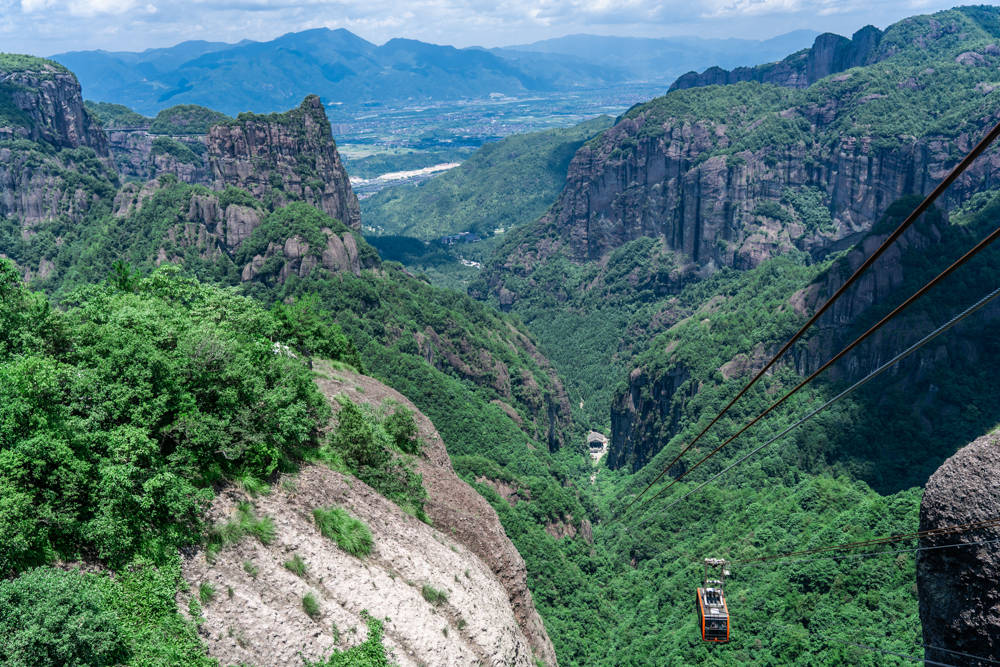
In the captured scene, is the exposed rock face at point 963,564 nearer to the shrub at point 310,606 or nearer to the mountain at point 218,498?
the mountain at point 218,498

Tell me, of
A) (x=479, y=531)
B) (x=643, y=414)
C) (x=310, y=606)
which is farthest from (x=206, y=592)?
(x=643, y=414)

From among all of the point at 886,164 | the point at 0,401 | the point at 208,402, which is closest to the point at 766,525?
the point at 208,402

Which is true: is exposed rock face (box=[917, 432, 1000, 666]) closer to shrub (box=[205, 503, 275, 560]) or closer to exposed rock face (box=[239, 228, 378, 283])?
shrub (box=[205, 503, 275, 560])

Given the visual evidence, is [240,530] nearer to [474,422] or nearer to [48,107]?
[474,422]

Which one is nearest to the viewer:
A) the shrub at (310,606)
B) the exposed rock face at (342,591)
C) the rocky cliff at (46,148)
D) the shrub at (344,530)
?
the exposed rock face at (342,591)

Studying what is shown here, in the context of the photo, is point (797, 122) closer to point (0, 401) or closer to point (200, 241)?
point (200, 241)

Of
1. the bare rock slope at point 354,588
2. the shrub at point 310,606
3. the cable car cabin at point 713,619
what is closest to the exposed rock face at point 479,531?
the bare rock slope at point 354,588
